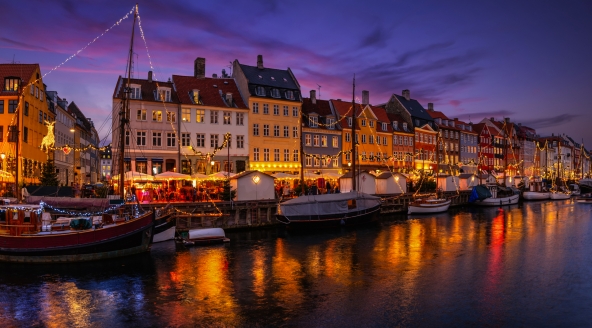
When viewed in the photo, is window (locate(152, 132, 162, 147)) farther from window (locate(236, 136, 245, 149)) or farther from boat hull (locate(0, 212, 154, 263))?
boat hull (locate(0, 212, 154, 263))

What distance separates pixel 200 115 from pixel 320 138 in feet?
60.2

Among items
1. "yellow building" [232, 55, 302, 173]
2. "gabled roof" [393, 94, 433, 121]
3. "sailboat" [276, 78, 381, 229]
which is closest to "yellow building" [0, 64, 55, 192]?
"yellow building" [232, 55, 302, 173]

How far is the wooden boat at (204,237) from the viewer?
33656 millimetres

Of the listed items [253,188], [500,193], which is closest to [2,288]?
[253,188]

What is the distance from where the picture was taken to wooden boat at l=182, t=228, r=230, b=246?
33656 mm

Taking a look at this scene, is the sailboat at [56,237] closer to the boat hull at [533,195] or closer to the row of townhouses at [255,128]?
the row of townhouses at [255,128]

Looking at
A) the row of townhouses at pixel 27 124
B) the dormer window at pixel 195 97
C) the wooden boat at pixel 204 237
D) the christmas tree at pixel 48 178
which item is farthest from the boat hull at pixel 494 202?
the christmas tree at pixel 48 178

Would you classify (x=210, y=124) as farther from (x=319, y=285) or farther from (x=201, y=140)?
(x=319, y=285)

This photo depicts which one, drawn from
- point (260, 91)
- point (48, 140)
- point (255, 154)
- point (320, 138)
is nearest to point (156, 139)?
point (48, 140)

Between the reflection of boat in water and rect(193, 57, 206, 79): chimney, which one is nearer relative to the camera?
rect(193, 57, 206, 79): chimney

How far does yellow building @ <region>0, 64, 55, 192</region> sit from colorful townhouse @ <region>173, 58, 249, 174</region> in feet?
48.3

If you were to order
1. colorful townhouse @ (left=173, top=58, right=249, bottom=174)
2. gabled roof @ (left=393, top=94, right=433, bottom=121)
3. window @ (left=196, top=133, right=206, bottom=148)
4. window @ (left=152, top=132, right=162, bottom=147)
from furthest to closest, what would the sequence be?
gabled roof @ (left=393, top=94, right=433, bottom=121) < window @ (left=196, top=133, right=206, bottom=148) < colorful townhouse @ (left=173, top=58, right=249, bottom=174) < window @ (left=152, top=132, right=162, bottom=147)

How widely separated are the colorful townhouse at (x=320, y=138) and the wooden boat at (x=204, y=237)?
31069mm

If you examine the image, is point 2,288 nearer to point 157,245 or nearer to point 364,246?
point 157,245
